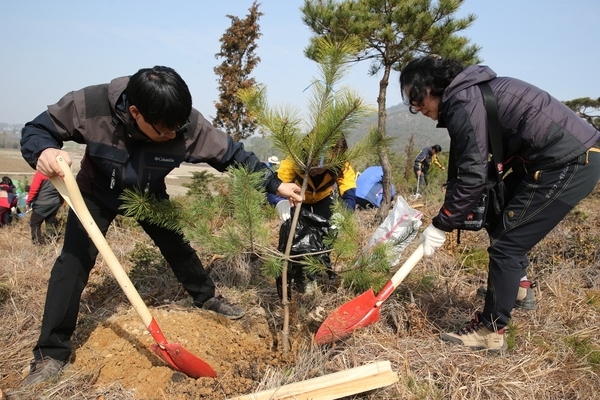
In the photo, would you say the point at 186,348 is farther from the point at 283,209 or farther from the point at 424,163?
the point at 424,163

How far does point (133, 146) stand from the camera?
2021mm

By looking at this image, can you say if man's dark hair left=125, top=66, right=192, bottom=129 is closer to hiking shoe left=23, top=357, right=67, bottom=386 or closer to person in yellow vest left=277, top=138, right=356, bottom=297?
person in yellow vest left=277, top=138, right=356, bottom=297

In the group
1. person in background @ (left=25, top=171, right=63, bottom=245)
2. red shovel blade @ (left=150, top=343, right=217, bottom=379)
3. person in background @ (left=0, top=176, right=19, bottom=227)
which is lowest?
person in background @ (left=0, top=176, right=19, bottom=227)

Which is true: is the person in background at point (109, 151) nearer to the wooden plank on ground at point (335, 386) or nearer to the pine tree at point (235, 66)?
the wooden plank on ground at point (335, 386)

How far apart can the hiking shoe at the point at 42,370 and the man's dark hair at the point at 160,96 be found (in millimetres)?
1316

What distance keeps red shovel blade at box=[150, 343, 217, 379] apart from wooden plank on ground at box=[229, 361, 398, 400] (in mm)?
262

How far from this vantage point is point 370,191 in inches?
261

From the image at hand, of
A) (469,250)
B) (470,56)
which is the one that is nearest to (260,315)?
(469,250)

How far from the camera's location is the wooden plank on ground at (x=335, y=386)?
1801 millimetres

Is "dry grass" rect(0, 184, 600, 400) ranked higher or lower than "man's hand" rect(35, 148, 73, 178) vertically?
lower

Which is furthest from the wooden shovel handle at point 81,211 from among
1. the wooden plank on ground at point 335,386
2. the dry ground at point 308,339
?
the wooden plank on ground at point 335,386

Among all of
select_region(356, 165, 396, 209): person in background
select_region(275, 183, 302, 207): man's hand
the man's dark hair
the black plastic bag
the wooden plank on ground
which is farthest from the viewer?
select_region(356, 165, 396, 209): person in background

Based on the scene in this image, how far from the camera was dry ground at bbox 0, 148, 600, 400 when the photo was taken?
1942 millimetres

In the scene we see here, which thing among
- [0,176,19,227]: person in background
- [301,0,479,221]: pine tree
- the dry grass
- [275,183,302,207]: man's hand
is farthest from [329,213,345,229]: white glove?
[0,176,19,227]: person in background
